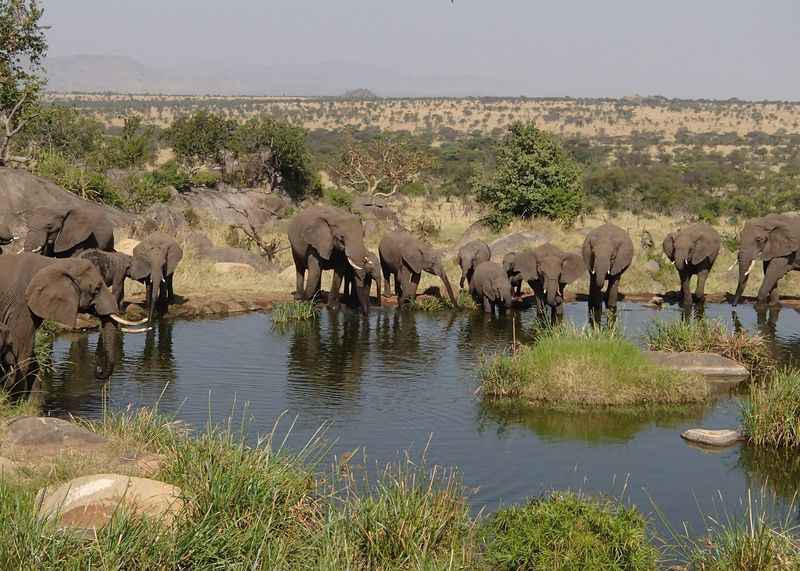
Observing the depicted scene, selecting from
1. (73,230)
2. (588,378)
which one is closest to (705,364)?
(588,378)

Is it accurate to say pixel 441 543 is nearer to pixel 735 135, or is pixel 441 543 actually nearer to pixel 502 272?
pixel 502 272

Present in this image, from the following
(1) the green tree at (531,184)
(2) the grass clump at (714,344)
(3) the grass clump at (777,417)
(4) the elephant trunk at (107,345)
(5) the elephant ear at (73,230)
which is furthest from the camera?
(1) the green tree at (531,184)

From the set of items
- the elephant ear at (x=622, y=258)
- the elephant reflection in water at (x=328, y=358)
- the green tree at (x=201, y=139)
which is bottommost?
the elephant reflection in water at (x=328, y=358)

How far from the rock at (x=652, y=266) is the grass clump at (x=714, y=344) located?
10.4 m

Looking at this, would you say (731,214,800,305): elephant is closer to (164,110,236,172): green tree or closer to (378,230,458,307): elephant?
(378,230,458,307): elephant

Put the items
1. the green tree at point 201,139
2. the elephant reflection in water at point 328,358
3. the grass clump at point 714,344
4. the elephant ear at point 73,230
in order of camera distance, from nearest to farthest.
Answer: the elephant reflection in water at point 328,358
the grass clump at point 714,344
the elephant ear at point 73,230
the green tree at point 201,139

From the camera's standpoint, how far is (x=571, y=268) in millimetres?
23891

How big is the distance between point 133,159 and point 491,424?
32.5m

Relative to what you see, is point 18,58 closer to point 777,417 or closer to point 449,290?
point 449,290

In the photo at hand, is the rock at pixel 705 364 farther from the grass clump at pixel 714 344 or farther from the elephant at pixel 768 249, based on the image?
the elephant at pixel 768 249

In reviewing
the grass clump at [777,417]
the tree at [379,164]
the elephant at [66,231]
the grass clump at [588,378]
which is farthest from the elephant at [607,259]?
the tree at [379,164]

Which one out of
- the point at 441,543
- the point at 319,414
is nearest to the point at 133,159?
the point at 319,414

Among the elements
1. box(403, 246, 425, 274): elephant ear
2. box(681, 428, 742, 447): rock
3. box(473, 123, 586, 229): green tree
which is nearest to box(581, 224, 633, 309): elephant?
box(403, 246, 425, 274): elephant ear

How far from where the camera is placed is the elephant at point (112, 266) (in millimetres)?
19156
